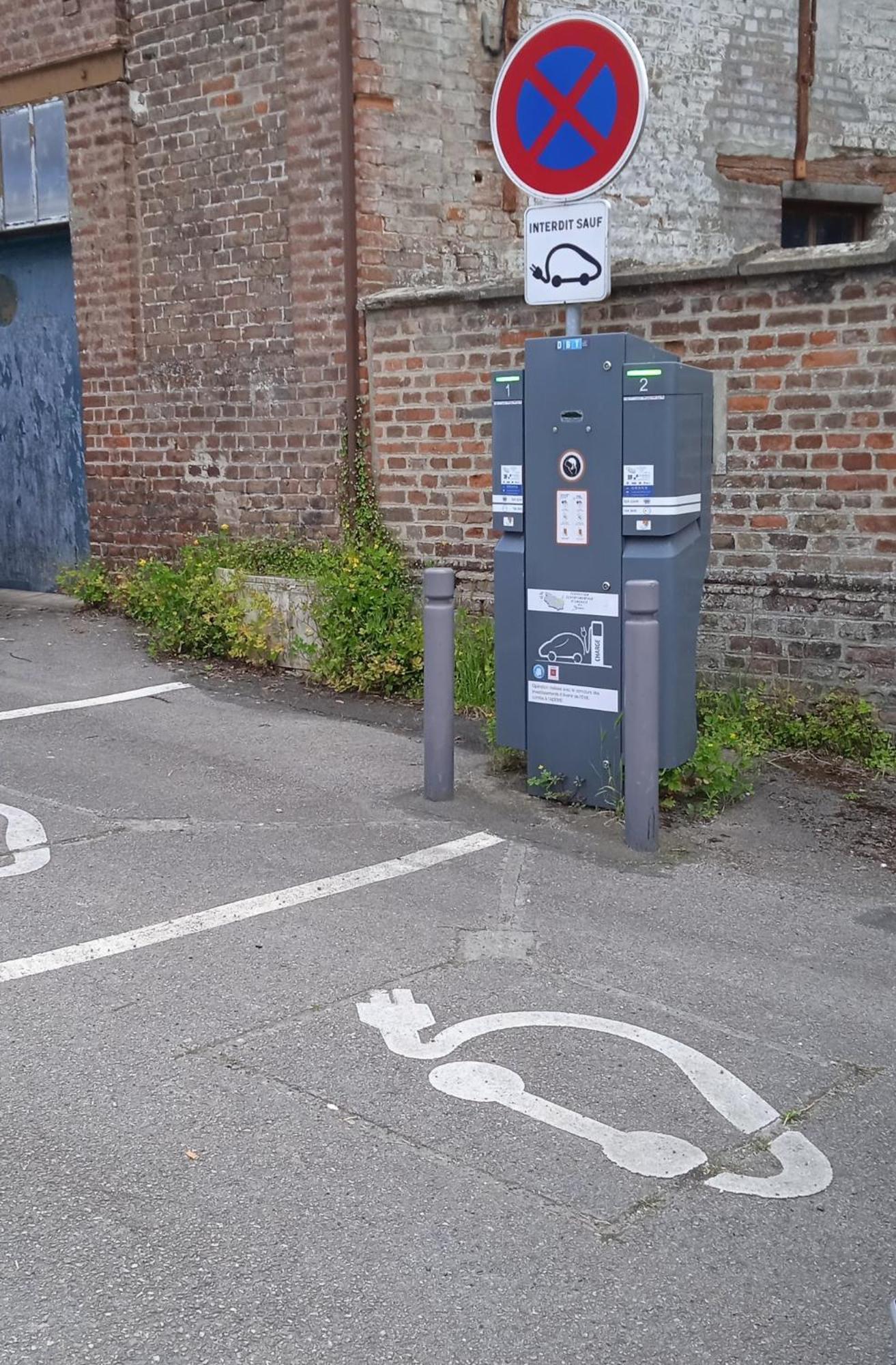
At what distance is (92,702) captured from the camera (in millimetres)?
8148

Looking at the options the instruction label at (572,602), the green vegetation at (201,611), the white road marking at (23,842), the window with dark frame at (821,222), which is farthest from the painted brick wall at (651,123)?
the white road marking at (23,842)

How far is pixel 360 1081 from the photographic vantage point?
12.3 ft

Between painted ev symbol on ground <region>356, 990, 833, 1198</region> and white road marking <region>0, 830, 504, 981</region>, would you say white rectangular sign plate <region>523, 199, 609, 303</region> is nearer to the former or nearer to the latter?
white road marking <region>0, 830, 504, 981</region>

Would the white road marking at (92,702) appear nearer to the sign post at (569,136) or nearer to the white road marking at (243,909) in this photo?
the white road marking at (243,909)

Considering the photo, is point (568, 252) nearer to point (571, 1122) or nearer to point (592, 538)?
point (592, 538)

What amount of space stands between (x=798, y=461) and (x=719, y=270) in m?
1.08

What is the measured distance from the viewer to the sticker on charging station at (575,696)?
19.5 feet

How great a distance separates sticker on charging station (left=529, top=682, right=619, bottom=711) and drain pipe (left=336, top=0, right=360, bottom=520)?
3.35 metres

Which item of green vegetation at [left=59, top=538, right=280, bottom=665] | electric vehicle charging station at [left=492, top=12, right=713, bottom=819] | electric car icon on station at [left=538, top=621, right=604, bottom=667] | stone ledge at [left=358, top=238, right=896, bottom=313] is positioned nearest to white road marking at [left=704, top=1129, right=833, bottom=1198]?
electric vehicle charging station at [left=492, top=12, right=713, bottom=819]

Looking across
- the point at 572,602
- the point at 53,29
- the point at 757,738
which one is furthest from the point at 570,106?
the point at 53,29

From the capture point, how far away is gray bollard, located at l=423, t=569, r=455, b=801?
20.3 feet

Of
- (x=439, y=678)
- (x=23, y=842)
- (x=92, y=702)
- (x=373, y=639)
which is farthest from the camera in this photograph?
(x=373, y=639)

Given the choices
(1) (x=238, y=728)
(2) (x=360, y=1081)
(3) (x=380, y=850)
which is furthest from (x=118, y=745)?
(2) (x=360, y=1081)

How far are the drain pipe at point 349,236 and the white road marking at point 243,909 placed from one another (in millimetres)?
3951
